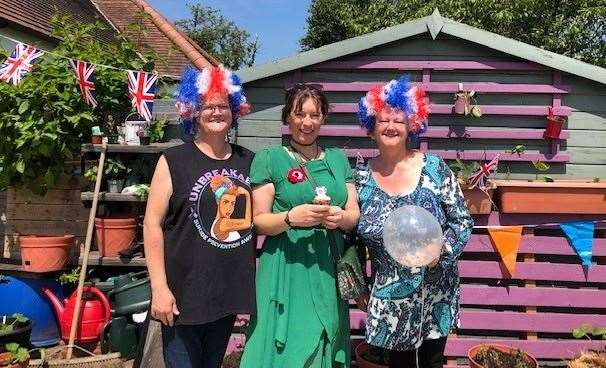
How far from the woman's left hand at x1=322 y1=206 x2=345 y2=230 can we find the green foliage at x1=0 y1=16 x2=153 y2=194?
10.9 feet

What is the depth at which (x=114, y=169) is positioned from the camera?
4707 millimetres

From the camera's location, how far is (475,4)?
41.1ft

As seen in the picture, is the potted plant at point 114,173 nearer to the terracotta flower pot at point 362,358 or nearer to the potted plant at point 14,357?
the potted plant at point 14,357

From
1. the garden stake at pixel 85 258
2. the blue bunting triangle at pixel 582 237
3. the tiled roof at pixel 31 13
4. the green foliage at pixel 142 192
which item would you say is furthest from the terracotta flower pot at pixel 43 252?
the blue bunting triangle at pixel 582 237

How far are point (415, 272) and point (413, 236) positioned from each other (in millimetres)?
311

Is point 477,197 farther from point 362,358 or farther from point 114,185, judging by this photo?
point 114,185

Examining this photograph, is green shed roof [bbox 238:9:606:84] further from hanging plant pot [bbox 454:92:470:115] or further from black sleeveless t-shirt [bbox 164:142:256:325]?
black sleeveless t-shirt [bbox 164:142:256:325]

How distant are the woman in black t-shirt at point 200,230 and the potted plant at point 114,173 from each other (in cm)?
264

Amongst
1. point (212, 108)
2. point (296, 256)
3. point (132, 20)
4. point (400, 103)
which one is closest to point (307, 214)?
point (296, 256)

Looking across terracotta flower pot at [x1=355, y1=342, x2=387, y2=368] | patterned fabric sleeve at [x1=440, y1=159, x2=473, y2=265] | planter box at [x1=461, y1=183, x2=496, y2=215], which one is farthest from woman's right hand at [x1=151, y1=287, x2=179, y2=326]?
planter box at [x1=461, y1=183, x2=496, y2=215]

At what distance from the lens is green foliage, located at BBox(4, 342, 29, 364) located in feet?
12.0

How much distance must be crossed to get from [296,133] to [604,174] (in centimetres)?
336

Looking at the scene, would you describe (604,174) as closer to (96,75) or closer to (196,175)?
(196,175)

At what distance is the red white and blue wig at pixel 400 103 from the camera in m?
2.43
